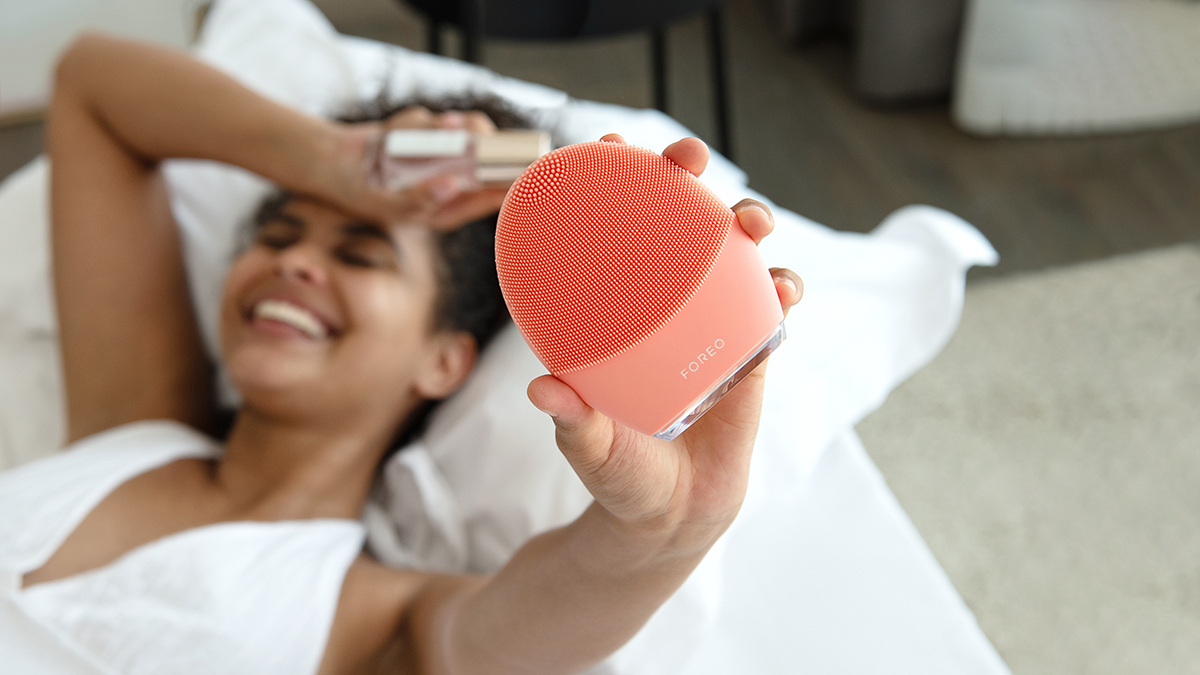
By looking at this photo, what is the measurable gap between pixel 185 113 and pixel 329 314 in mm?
337

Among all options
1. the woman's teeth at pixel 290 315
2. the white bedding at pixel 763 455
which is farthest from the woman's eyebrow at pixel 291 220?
the white bedding at pixel 763 455

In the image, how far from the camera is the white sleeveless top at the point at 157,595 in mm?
828

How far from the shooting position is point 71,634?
830 mm

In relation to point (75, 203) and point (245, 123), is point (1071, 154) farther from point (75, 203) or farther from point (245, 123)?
point (75, 203)

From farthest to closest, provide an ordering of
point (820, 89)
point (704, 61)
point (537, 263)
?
point (704, 61)
point (820, 89)
point (537, 263)

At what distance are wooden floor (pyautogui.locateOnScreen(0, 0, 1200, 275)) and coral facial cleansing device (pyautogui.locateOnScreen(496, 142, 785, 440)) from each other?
4.71 ft

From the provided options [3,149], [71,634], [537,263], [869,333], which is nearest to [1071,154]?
[869,333]

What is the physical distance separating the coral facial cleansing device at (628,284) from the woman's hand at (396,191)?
0.43m

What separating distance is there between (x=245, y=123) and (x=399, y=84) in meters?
0.34

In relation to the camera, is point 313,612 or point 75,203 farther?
point 75,203

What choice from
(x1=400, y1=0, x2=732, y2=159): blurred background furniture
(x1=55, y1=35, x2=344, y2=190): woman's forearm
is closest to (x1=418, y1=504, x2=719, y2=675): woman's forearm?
(x1=55, y1=35, x2=344, y2=190): woman's forearm

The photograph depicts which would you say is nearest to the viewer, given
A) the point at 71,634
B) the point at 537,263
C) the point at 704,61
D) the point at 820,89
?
the point at 537,263

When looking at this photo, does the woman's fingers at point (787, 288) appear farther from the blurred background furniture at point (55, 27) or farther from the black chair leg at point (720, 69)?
the blurred background furniture at point (55, 27)

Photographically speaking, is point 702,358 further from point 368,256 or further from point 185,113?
point 185,113
